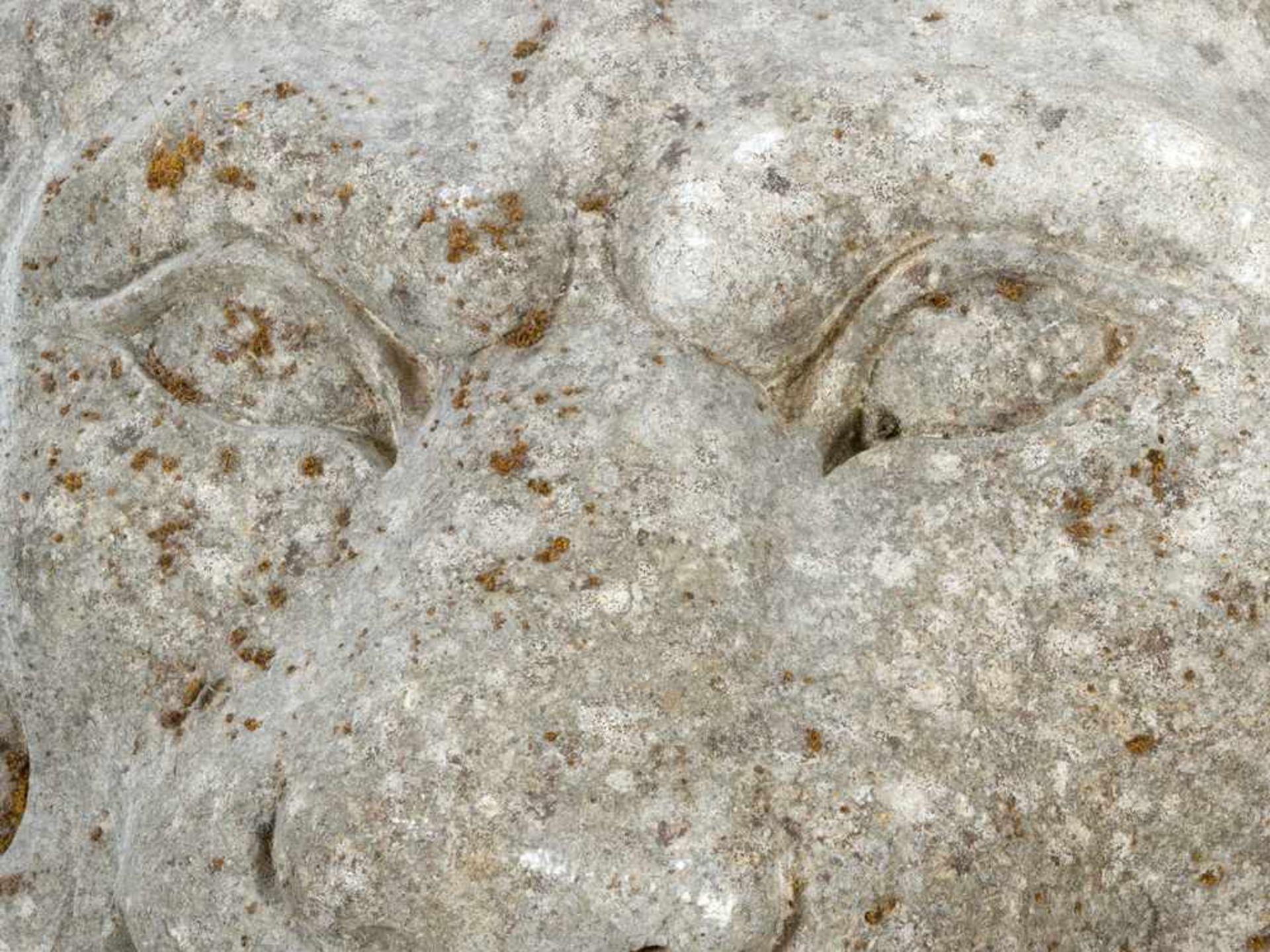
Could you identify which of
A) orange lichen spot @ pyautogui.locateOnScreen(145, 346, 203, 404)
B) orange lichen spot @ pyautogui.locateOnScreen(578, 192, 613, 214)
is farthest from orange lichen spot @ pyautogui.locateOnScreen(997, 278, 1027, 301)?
orange lichen spot @ pyautogui.locateOnScreen(145, 346, 203, 404)

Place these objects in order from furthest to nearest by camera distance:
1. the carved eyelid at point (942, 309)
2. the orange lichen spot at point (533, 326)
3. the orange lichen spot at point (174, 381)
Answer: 1. the orange lichen spot at point (174, 381)
2. the orange lichen spot at point (533, 326)
3. the carved eyelid at point (942, 309)

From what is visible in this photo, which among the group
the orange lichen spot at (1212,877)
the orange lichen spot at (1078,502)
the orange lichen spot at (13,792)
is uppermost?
the orange lichen spot at (1078,502)

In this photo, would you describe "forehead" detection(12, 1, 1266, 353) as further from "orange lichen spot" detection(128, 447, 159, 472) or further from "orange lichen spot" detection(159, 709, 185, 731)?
"orange lichen spot" detection(159, 709, 185, 731)

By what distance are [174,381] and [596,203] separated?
93 centimetres

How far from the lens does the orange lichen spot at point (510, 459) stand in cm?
328

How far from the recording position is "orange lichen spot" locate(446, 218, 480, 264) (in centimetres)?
337

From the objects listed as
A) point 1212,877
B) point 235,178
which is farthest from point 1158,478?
point 235,178

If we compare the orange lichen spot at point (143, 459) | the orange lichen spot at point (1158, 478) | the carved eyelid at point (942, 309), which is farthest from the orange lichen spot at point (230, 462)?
the orange lichen spot at point (1158, 478)

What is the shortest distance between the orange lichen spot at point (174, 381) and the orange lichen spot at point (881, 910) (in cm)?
163

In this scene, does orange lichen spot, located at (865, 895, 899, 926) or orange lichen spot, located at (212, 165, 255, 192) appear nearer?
orange lichen spot, located at (865, 895, 899, 926)

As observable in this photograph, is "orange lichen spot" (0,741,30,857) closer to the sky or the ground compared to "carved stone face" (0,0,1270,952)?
closer to the ground

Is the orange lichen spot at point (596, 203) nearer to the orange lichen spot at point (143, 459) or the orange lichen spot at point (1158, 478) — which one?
the orange lichen spot at point (143, 459)

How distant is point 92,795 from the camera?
12.1ft

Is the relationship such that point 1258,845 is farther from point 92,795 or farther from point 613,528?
point 92,795
